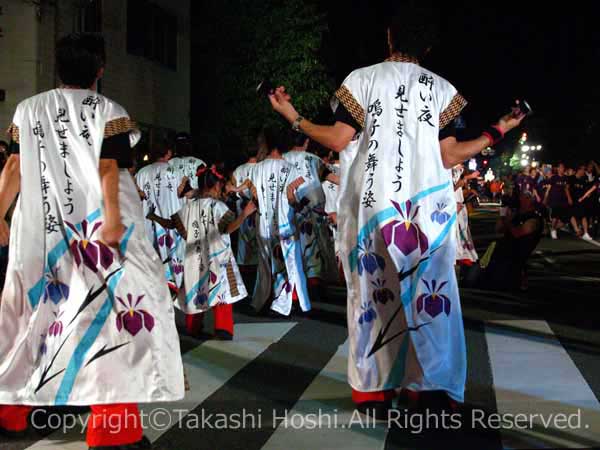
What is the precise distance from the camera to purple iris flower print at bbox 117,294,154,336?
458cm

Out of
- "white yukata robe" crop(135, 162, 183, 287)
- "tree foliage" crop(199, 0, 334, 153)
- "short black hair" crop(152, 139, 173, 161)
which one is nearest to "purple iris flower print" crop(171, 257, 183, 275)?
"white yukata robe" crop(135, 162, 183, 287)

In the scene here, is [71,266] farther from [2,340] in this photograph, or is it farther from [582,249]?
[582,249]

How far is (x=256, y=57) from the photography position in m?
26.6

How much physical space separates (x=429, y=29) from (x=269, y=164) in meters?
4.81

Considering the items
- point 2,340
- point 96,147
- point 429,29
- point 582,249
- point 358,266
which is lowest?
point 582,249

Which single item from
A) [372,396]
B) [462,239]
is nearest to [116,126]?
[372,396]

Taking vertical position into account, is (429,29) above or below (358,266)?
above

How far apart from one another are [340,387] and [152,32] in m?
18.3

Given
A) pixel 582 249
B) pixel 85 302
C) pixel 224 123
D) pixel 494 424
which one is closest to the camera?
pixel 85 302

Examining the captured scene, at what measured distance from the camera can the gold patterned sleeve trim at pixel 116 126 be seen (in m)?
4.63

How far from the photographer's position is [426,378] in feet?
16.7

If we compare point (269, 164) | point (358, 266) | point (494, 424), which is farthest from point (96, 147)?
point (269, 164)

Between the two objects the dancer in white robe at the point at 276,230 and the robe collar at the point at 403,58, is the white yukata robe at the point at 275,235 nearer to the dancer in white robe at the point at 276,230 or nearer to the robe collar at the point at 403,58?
the dancer in white robe at the point at 276,230

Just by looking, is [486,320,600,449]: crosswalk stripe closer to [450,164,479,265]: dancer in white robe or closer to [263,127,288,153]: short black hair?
[263,127,288,153]: short black hair
